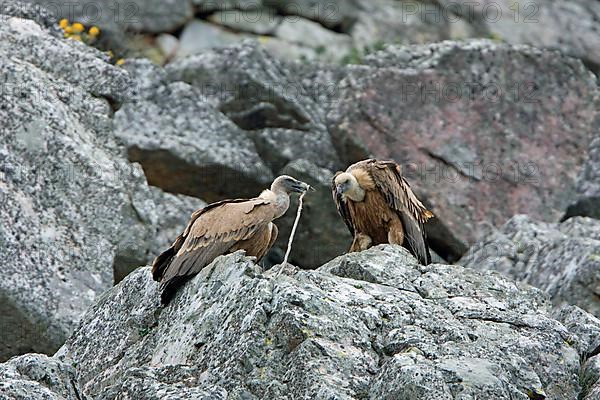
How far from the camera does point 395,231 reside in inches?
567

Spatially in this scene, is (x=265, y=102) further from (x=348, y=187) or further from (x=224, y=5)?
(x=224, y=5)

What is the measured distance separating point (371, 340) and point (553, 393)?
1309 millimetres

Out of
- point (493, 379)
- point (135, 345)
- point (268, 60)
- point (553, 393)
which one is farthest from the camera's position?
point (268, 60)

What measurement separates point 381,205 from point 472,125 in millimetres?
6145

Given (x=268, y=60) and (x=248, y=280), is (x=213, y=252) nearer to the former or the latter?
(x=248, y=280)

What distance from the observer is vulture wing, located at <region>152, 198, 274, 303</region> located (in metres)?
11.8

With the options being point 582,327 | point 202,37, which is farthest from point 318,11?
point 582,327

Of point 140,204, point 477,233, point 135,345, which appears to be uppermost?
point 135,345

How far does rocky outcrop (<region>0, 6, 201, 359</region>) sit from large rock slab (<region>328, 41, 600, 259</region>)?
363 cm

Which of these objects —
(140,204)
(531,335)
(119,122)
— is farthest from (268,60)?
(531,335)

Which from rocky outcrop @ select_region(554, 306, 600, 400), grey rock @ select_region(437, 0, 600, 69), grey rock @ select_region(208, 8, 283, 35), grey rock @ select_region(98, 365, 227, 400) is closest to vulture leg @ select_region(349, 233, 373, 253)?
rocky outcrop @ select_region(554, 306, 600, 400)

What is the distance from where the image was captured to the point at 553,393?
10625mm

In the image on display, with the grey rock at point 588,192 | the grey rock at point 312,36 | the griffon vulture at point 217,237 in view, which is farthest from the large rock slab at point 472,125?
the griffon vulture at point 217,237

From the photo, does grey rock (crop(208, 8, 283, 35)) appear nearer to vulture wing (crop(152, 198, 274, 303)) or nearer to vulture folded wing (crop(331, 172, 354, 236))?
vulture folded wing (crop(331, 172, 354, 236))
